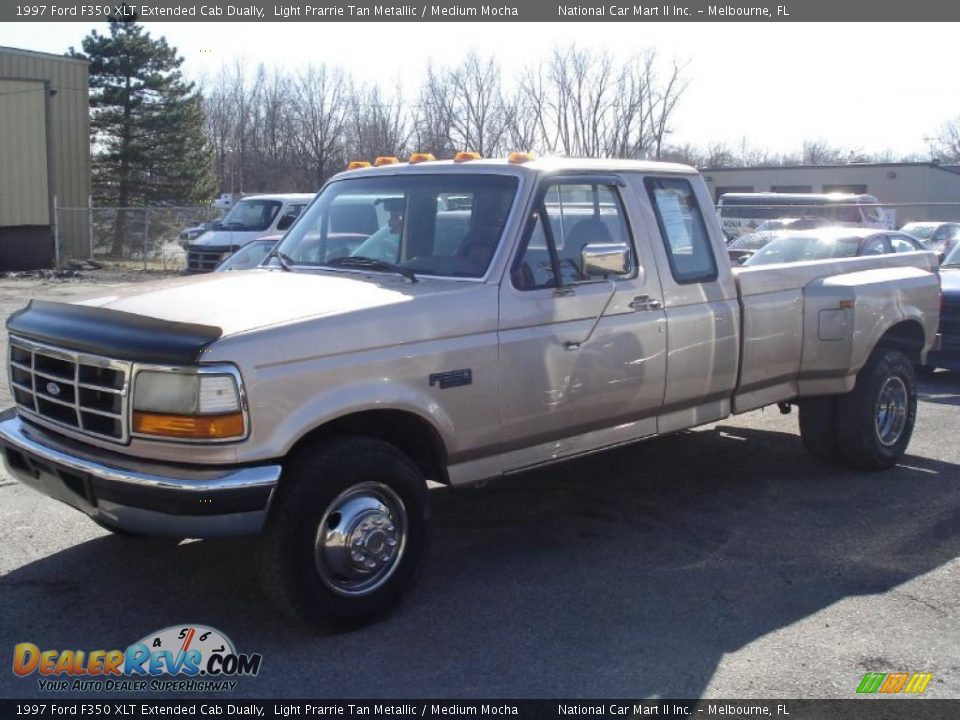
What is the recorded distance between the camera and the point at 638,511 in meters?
6.40

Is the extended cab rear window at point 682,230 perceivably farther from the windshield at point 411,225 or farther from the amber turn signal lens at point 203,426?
the amber turn signal lens at point 203,426

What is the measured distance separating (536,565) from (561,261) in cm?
163

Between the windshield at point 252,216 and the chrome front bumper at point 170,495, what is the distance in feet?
62.6

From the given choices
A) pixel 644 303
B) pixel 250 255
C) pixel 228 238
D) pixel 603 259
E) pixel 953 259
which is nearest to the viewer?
pixel 603 259

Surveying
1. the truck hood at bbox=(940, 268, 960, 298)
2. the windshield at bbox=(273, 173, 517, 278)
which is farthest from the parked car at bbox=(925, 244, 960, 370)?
the windshield at bbox=(273, 173, 517, 278)

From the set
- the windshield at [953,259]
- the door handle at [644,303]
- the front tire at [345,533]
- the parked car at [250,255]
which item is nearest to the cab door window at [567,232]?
the door handle at [644,303]

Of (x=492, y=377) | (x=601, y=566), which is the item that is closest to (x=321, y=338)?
(x=492, y=377)

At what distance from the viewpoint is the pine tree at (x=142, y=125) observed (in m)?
36.6

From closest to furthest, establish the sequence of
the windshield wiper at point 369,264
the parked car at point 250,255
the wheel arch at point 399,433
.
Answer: the wheel arch at point 399,433 < the windshield wiper at point 369,264 < the parked car at point 250,255

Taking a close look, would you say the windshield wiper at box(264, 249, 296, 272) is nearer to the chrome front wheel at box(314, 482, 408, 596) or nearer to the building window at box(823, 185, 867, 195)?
the chrome front wheel at box(314, 482, 408, 596)

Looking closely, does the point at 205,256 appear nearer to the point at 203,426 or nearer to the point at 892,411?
the point at 892,411

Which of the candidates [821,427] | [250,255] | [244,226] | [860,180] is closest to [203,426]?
[821,427]

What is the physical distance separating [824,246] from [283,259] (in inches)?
360

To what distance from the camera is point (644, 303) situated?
569 cm
